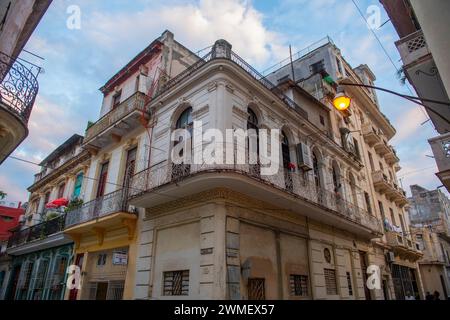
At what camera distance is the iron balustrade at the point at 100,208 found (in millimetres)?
11273

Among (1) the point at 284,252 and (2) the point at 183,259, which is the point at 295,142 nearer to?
(1) the point at 284,252

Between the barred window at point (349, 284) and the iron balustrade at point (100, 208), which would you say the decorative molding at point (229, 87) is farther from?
the barred window at point (349, 284)

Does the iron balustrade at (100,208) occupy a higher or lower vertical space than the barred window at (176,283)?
higher

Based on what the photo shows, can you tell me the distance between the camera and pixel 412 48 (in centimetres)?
868

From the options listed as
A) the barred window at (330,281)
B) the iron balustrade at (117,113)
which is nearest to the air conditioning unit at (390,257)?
the barred window at (330,281)

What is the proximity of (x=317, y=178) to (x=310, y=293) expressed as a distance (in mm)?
5314

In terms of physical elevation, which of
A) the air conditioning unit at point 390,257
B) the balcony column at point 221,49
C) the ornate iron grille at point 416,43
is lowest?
the air conditioning unit at point 390,257

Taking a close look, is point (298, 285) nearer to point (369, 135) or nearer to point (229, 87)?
point (229, 87)

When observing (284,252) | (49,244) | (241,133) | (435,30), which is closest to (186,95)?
(241,133)

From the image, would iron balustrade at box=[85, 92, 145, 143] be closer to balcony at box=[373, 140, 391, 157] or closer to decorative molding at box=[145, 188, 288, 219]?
decorative molding at box=[145, 188, 288, 219]

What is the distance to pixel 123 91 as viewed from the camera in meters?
15.1

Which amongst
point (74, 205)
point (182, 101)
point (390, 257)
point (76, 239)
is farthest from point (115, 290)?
point (390, 257)

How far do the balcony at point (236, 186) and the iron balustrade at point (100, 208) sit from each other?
2.89 ft

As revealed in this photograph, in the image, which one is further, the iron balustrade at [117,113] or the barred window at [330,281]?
the iron balustrade at [117,113]
